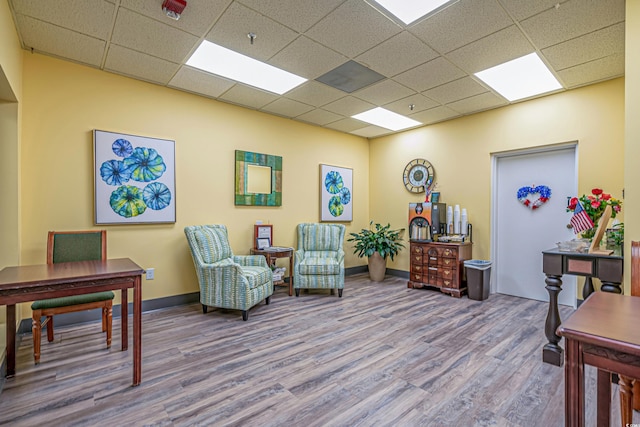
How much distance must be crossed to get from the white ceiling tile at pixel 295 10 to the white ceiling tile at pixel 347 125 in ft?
8.25

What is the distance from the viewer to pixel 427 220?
16.1 feet

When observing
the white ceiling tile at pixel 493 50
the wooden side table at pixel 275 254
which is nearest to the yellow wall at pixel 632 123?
the white ceiling tile at pixel 493 50

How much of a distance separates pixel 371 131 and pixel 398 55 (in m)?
2.64

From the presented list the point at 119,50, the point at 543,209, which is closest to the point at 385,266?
the point at 543,209

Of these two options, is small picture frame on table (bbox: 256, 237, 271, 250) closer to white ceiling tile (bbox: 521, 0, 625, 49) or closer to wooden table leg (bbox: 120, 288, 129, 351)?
wooden table leg (bbox: 120, 288, 129, 351)

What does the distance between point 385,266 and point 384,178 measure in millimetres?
1681

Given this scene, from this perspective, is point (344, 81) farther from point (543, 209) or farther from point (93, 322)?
point (93, 322)

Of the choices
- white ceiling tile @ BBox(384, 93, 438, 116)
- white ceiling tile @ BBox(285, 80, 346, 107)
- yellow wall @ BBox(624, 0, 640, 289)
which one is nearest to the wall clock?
white ceiling tile @ BBox(384, 93, 438, 116)

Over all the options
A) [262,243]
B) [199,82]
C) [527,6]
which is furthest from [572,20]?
[262,243]

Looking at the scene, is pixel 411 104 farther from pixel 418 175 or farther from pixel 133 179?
pixel 133 179

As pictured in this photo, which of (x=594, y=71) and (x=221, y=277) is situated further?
(x=221, y=277)

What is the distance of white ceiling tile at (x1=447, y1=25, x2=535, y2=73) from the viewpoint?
2.71m

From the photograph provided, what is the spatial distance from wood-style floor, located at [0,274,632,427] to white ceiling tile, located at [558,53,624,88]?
2.71 metres

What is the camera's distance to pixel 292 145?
507 centimetres
